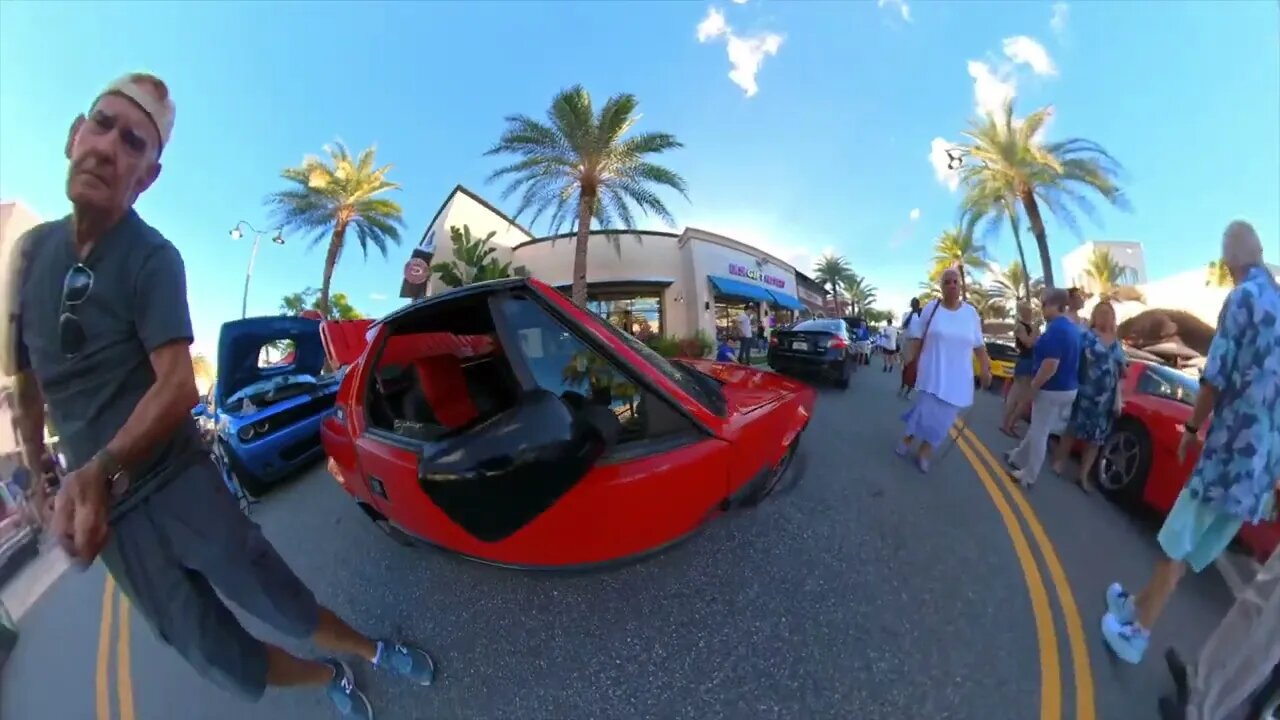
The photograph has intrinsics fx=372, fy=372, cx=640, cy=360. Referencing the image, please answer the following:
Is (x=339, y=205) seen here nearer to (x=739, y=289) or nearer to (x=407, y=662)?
(x=407, y=662)

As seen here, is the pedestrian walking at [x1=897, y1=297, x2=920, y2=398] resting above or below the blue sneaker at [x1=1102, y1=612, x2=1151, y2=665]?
above

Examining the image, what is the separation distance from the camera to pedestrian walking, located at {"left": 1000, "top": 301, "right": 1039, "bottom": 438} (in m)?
1.90

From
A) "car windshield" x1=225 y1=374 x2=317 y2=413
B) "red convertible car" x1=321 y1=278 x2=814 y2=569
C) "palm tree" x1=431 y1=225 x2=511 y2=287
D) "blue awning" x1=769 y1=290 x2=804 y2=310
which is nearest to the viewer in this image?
"red convertible car" x1=321 y1=278 x2=814 y2=569

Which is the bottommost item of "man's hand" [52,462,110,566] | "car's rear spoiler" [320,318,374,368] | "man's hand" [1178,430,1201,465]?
"man's hand" [1178,430,1201,465]

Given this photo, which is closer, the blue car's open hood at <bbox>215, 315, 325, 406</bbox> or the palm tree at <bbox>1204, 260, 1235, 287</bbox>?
the palm tree at <bbox>1204, 260, 1235, 287</bbox>

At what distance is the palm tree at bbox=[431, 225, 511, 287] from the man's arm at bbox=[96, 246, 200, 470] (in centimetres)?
96

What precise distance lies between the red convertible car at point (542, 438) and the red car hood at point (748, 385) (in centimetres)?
1

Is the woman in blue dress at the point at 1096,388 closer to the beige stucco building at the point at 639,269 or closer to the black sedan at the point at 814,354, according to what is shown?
the black sedan at the point at 814,354

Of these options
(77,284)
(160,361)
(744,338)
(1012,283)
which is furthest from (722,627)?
(1012,283)

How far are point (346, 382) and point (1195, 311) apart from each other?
294 cm

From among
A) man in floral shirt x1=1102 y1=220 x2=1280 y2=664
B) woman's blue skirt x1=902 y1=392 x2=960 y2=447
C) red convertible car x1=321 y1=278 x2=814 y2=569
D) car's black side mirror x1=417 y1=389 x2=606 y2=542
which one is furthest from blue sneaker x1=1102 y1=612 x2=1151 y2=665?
car's black side mirror x1=417 y1=389 x2=606 y2=542

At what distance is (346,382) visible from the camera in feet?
4.60

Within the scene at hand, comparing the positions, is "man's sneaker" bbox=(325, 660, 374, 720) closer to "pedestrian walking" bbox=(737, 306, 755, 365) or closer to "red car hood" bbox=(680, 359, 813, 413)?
"red car hood" bbox=(680, 359, 813, 413)

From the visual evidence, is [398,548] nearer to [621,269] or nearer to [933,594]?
[933,594]
